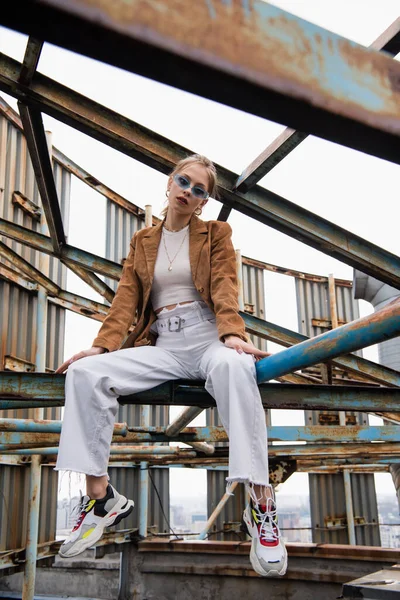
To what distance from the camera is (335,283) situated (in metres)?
13.3

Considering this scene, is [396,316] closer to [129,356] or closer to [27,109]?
[129,356]

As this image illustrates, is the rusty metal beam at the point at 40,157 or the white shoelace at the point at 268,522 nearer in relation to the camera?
the white shoelace at the point at 268,522

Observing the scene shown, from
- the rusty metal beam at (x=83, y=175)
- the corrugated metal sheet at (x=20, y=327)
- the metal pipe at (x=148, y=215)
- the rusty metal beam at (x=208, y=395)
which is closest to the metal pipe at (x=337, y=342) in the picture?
the rusty metal beam at (x=208, y=395)

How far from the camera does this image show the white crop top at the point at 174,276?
3.32m

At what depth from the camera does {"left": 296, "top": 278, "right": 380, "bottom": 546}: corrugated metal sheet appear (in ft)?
38.2

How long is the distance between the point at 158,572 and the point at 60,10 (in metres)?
9.64

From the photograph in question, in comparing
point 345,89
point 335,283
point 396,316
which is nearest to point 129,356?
point 396,316

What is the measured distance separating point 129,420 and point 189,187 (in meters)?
7.54

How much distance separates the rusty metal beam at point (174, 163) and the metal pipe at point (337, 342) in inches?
54.9

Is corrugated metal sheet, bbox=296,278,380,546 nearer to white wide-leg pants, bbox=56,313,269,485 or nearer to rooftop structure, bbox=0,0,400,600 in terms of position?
rooftop structure, bbox=0,0,400,600

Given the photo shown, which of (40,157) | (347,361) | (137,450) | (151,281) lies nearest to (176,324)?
(151,281)

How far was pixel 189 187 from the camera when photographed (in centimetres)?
319

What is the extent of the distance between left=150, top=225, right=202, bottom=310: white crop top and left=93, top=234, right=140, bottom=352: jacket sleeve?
0.12 m

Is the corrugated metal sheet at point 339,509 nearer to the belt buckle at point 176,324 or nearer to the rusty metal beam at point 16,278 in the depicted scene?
the rusty metal beam at point 16,278
